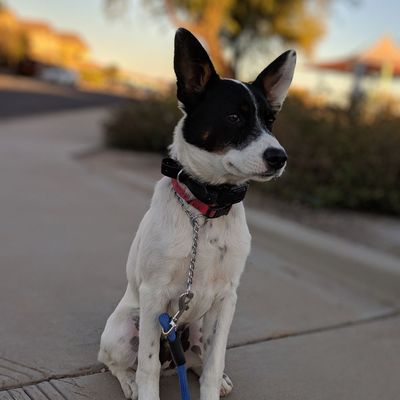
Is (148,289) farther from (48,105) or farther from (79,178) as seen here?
(48,105)

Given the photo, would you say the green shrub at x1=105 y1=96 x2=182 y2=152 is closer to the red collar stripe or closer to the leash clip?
the red collar stripe

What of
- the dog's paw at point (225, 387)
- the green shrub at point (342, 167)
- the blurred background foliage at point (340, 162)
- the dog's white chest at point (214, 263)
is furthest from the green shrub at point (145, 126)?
the dog's white chest at point (214, 263)

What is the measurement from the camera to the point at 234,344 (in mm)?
3512

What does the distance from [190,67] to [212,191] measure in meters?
0.59

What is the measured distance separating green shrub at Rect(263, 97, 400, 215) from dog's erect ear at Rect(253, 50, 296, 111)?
15.1 feet

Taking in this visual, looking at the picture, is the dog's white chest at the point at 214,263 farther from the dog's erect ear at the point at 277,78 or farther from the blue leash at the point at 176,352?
the dog's erect ear at the point at 277,78

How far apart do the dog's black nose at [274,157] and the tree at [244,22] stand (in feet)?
51.7

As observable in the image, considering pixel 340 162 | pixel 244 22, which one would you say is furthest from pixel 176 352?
pixel 244 22

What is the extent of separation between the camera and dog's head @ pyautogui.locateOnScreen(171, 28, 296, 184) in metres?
2.42

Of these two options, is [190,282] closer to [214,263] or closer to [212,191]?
[214,263]

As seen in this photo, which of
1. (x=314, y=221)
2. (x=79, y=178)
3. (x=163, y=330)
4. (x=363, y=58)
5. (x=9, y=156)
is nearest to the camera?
(x=163, y=330)

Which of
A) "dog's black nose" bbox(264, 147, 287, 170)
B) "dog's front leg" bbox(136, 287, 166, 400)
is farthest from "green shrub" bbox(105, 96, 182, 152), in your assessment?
"dog's black nose" bbox(264, 147, 287, 170)

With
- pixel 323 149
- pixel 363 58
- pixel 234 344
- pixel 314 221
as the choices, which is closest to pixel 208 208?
pixel 234 344

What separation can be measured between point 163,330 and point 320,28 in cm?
2293
